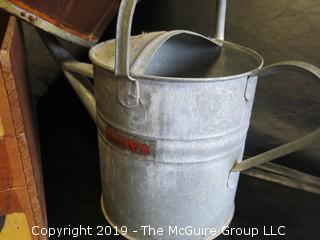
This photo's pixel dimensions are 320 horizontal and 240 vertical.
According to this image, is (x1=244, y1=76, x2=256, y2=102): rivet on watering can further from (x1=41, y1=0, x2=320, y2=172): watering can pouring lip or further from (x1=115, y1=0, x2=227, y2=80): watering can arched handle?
(x1=115, y1=0, x2=227, y2=80): watering can arched handle

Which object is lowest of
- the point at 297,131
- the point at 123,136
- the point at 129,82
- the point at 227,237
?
the point at 227,237

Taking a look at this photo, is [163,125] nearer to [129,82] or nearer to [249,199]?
[129,82]

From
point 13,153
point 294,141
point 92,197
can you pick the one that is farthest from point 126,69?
point 92,197

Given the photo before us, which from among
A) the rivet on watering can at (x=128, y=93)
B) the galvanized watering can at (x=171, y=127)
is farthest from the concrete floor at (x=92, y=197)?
the rivet on watering can at (x=128, y=93)

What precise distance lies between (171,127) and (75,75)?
1.25ft

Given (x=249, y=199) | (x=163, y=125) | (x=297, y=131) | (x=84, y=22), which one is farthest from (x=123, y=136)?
(x=297, y=131)

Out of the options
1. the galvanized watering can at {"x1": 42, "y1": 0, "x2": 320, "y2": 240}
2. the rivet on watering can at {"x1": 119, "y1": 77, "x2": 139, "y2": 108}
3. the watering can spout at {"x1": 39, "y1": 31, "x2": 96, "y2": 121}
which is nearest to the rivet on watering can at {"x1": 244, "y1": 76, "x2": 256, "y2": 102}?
the galvanized watering can at {"x1": 42, "y1": 0, "x2": 320, "y2": 240}

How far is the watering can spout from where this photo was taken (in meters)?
0.90

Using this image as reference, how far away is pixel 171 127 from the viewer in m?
0.68

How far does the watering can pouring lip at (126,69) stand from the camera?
1.99ft

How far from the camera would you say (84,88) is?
916 mm

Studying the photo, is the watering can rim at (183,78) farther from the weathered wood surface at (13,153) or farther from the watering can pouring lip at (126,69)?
the weathered wood surface at (13,153)

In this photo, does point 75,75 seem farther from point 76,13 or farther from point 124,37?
point 124,37

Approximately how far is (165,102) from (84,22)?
0.38 metres
